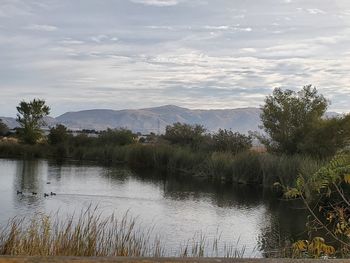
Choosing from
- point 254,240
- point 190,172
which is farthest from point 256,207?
point 190,172

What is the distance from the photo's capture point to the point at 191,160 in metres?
41.6

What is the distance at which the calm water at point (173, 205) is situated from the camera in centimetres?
1603

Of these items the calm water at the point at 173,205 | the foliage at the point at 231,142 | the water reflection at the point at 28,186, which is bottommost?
the calm water at the point at 173,205

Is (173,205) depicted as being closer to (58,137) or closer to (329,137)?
(329,137)

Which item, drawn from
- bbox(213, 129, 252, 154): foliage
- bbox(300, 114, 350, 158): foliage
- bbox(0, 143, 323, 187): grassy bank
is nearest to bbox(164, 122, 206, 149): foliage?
bbox(0, 143, 323, 187): grassy bank

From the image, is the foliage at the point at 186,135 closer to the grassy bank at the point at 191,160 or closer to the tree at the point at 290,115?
the grassy bank at the point at 191,160

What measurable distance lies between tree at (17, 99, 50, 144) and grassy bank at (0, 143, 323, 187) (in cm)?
176

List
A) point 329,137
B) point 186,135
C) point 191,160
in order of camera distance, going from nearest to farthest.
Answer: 1. point 329,137
2. point 191,160
3. point 186,135

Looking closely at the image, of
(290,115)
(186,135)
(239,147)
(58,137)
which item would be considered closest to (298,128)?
(290,115)

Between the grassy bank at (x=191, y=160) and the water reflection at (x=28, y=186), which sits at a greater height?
the grassy bank at (x=191, y=160)

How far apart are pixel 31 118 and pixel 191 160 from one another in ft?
86.1

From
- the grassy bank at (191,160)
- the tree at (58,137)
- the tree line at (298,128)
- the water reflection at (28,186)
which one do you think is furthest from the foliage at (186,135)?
the water reflection at (28,186)

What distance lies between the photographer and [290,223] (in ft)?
61.7

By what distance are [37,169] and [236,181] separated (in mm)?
14610
